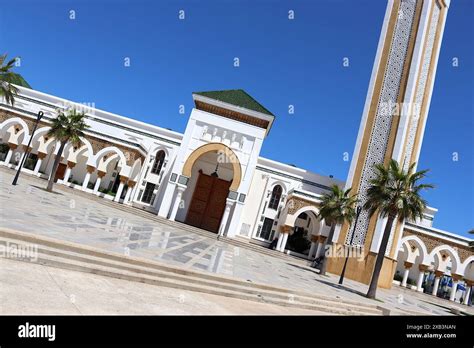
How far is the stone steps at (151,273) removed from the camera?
6.23m

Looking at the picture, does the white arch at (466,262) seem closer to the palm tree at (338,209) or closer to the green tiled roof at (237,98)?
the palm tree at (338,209)

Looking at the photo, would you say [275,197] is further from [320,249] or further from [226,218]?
[226,218]

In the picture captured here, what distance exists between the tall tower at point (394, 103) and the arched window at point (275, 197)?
271 inches

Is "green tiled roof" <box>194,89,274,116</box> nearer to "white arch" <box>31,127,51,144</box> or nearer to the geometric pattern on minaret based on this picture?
the geometric pattern on minaret

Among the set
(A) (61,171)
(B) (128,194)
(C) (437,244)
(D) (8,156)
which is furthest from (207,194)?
(C) (437,244)

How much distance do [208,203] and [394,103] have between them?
16.6 metres

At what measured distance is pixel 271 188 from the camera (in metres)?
30.2

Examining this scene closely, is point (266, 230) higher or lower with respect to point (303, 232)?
lower

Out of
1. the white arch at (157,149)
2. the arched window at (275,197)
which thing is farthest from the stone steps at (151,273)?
the white arch at (157,149)

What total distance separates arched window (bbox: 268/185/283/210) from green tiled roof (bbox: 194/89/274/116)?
751cm

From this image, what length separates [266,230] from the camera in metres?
29.8

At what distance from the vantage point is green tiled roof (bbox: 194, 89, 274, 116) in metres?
26.9

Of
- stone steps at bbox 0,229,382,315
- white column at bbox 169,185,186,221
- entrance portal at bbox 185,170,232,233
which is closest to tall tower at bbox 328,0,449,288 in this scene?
entrance portal at bbox 185,170,232,233
